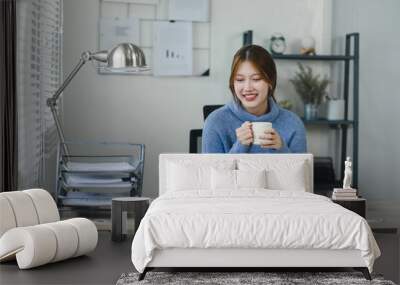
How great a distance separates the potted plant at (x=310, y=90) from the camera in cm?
750

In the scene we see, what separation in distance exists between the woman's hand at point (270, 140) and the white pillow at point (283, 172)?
0.15 meters

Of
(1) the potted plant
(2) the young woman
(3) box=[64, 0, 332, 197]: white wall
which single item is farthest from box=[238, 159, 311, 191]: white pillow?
(3) box=[64, 0, 332, 197]: white wall

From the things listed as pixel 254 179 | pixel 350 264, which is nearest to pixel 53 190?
pixel 254 179

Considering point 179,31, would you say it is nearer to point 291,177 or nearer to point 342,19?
point 342,19

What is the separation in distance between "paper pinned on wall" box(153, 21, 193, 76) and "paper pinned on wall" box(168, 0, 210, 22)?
0.07m

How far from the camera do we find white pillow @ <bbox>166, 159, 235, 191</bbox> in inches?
207

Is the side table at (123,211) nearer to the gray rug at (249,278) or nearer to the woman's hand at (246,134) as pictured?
the woman's hand at (246,134)

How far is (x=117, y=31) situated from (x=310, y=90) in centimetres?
189

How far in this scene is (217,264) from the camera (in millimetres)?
4254

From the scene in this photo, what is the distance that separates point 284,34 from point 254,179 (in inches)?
114

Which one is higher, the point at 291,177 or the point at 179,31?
the point at 179,31

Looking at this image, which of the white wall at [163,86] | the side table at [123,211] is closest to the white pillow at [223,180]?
the side table at [123,211]

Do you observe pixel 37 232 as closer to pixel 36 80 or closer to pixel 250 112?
pixel 250 112

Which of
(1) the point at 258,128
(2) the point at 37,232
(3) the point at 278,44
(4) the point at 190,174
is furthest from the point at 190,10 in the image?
(2) the point at 37,232
